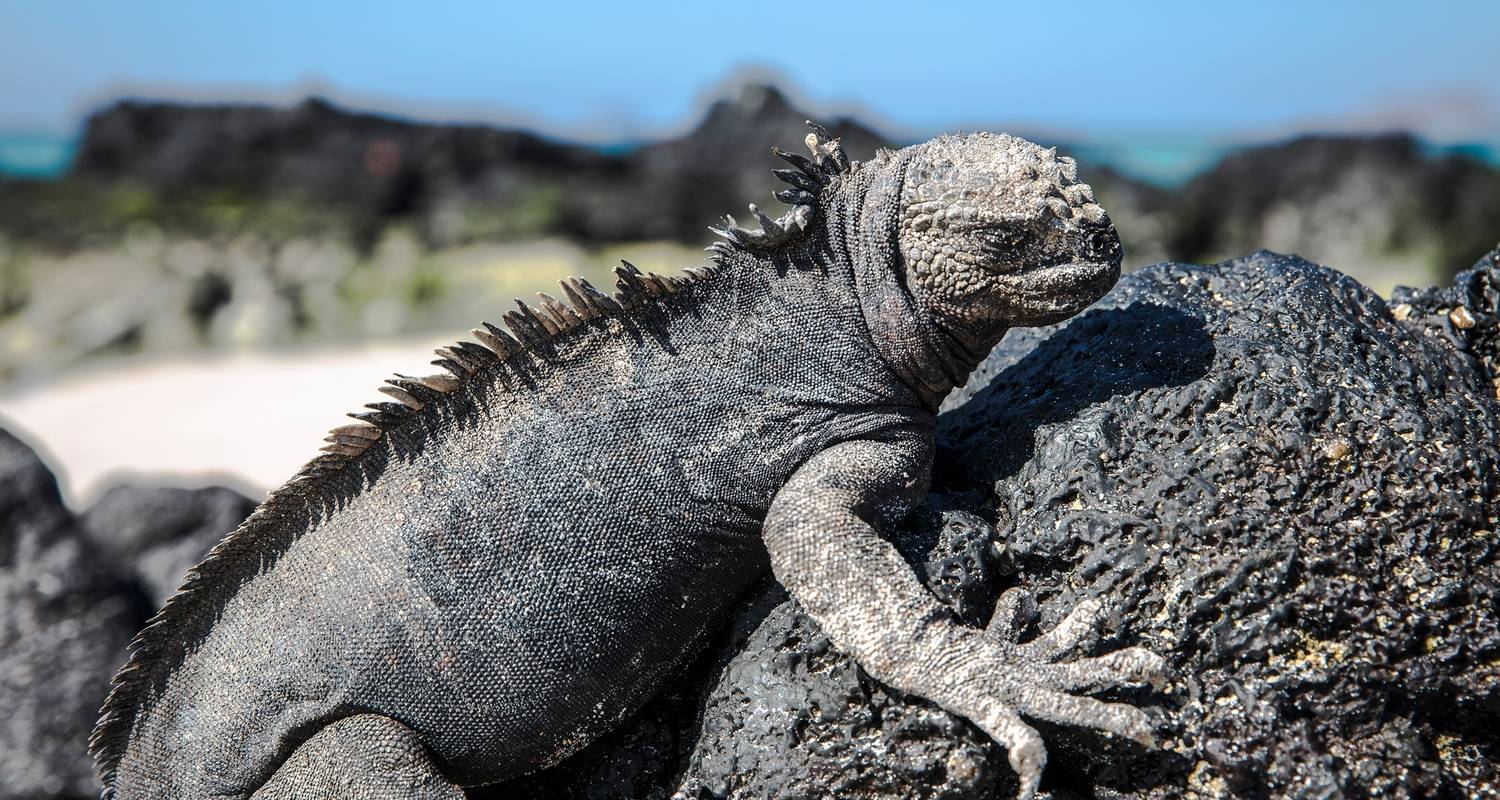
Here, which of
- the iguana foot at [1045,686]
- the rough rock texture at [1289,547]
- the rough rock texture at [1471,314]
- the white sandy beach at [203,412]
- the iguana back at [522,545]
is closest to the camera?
the iguana foot at [1045,686]

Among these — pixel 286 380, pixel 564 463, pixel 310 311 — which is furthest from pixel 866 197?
pixel 310 311

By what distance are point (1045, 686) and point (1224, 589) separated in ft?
1.73

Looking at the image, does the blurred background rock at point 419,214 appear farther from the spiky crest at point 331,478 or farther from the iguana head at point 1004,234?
the spiky crest at point 331,478

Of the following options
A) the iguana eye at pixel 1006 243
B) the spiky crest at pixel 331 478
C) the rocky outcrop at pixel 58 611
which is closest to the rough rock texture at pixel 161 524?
the rocky outcrop at pixel 58 611

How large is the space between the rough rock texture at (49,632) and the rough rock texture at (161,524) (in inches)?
12.3

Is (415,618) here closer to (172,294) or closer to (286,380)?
(286,380)

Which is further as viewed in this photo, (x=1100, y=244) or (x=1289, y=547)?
(x=1100, y=244)

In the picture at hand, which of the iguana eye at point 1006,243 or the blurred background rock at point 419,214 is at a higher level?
the iguana eye at point 1006,243

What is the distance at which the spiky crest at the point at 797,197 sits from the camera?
322 cm

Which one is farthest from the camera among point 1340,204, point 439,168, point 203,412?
point 439,168

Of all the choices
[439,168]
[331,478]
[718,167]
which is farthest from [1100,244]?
[439,168]

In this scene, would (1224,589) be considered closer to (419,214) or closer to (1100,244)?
(1100,244)

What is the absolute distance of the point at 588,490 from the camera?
318 centimetres

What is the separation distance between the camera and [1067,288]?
3092mm
